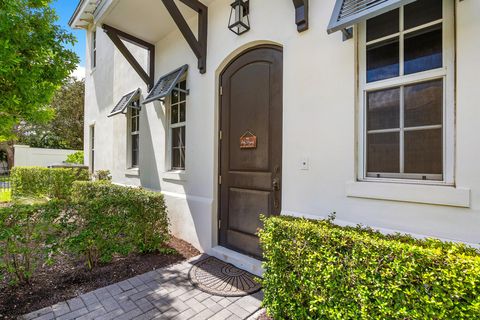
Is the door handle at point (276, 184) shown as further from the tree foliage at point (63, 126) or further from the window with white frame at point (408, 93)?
the tree foliage at point (63, 126)

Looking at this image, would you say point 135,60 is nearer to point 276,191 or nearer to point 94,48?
point 276,191

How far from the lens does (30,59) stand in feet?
12.6

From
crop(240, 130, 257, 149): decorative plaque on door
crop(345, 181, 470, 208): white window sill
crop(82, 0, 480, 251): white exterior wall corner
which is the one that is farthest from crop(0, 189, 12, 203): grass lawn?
crop(345, 181, 470, 208): white window sill

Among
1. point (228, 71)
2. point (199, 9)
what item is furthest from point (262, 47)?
point (199, 9)

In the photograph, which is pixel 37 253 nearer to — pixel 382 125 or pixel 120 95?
pixel 382 125

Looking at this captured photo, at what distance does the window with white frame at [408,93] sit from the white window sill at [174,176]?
11.0ft

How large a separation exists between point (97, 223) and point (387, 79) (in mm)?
4102

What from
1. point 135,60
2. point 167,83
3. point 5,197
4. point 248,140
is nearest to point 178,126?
point 167,83

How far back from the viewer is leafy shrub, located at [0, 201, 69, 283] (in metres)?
2.97

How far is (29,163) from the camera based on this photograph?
1775 centimetres

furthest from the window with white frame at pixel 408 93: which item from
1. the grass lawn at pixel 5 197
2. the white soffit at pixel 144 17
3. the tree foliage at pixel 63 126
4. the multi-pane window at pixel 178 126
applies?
the tree foliage at pixel 63 126

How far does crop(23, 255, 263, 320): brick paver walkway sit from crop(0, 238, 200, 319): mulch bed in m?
0.16

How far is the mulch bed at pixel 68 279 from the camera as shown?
288 centimetres

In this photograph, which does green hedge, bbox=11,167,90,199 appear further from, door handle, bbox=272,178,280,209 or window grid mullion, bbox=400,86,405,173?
window grid mullion, bbox=400,86,405,173
